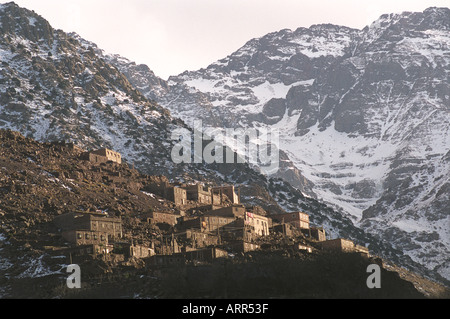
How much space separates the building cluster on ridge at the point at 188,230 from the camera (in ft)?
407

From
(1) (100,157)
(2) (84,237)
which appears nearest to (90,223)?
(2) (84,237)

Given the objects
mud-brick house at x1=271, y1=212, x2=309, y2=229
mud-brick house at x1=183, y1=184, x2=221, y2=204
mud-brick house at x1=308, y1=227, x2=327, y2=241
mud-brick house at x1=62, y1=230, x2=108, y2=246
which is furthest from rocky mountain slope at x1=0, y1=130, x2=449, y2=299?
mud-brick house at x1=271, y1=212, x2=309, y2=229

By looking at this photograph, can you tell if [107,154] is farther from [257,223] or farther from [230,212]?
[257,223]

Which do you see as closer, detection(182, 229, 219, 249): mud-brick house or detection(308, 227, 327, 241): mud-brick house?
detection(182, 229, 219, 249): mud-brick house

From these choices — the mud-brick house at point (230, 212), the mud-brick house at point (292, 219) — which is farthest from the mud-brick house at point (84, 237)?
the mud-brick house at point (292, 219)

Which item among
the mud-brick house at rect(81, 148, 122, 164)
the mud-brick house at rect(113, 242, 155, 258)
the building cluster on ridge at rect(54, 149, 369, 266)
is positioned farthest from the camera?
the mud-brick house at rect(81, 148, 122, 164)

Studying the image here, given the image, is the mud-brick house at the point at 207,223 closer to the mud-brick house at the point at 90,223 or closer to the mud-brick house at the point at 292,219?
the mud-brick house at the point at 90,223

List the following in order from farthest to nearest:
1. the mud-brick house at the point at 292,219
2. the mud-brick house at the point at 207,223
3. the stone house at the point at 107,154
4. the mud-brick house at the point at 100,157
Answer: the stone house at the point at 107,154, the mud-brick house at the point at 100,157, the mud-brick house at the point at 292,219, the mud-brick house at the point at 207,223

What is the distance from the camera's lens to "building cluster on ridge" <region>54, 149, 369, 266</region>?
407 ft

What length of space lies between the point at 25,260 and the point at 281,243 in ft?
135

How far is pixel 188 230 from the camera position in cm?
13512

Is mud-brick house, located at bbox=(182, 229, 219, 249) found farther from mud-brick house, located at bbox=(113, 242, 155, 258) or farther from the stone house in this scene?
the stone house
